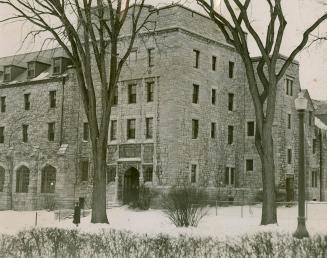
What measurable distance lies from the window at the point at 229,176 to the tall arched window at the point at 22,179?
17.3m

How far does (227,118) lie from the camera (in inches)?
1810

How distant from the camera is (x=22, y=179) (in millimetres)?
49719

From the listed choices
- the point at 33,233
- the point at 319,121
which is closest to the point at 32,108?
the point at 319,121

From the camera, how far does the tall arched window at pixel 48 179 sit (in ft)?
155

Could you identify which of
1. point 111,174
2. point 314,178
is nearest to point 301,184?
point 111,174

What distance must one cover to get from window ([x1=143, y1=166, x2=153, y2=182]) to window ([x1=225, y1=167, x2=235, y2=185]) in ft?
23.4

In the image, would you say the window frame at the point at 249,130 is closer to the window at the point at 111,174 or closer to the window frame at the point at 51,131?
the window at the point at 111,174

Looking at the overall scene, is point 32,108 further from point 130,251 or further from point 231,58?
point 130,251

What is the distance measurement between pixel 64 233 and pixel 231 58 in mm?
35329

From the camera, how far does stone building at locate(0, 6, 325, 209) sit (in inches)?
1629

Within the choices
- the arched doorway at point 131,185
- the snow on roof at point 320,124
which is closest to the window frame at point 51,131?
the arched doorway at point 131,185

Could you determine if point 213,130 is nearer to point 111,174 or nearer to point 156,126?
point 156,126

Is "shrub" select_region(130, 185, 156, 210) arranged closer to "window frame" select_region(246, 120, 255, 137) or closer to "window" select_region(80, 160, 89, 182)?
"window" select_region(80, 160, 89, 182)

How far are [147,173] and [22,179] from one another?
13.7 metres
